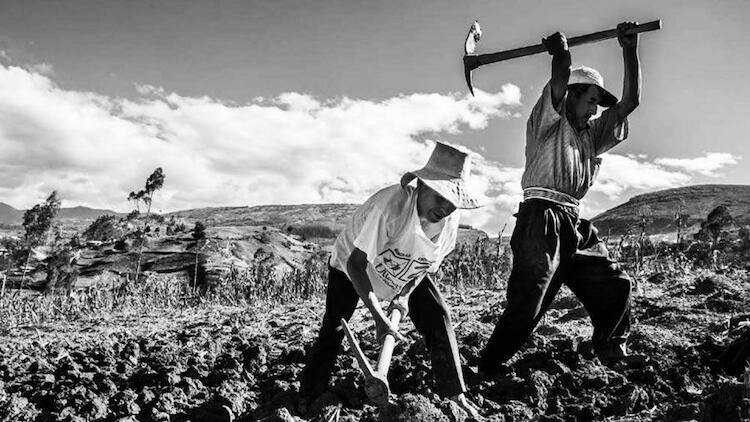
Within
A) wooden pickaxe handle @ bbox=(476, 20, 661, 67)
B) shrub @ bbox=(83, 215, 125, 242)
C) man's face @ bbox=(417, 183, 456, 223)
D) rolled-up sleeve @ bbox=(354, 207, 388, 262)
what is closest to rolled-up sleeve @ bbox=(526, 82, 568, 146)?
wooden pickaxe handle @ bbox=(476, 20, 661, 67)

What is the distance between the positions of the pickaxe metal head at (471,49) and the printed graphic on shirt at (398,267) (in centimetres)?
137

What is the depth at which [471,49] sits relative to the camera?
12.3 feet

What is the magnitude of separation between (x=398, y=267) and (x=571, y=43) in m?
1.74

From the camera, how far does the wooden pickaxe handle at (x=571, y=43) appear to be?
3.45m

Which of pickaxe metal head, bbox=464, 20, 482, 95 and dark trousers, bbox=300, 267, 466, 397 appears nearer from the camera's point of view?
dark trousers, bbox=300, 267, 466, 397

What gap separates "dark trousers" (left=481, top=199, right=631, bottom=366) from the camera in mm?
3225

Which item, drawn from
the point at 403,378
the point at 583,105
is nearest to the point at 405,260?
the point at 403,378

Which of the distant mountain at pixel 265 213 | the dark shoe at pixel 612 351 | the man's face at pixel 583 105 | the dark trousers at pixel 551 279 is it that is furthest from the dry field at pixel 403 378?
the distant mountain at pixel 265 213

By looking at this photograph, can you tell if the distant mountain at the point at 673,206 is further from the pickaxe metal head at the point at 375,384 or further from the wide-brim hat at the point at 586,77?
the pickaxe metal head at the point at 375,384

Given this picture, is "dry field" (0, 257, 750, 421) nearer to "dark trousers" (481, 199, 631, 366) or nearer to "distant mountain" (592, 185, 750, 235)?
"dark trousers" (481, 199, 631, 366)

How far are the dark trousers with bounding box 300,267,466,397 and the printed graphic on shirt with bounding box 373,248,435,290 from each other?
0.56 ft

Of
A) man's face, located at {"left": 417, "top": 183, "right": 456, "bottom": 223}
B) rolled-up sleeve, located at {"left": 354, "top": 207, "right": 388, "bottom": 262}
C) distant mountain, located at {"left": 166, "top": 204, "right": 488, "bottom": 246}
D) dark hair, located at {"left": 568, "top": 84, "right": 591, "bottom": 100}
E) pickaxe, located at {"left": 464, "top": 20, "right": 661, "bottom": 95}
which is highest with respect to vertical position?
distant mountain, located at {"left": 166, "top": 204, "right": 488, "bottom": 246}

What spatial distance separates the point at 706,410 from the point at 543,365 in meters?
1.47

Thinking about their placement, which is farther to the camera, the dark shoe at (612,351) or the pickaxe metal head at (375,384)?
the dark shoe at (612,351)
